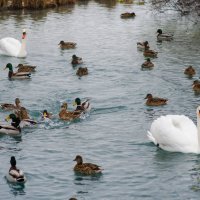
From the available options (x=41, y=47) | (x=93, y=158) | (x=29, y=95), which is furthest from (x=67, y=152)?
(x=41, y=47)

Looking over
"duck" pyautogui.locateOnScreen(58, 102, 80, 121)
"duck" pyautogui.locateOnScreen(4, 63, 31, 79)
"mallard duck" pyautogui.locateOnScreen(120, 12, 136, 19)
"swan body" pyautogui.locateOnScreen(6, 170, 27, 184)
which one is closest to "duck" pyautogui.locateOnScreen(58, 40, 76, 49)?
"duck" pyautogui.locateOnScreen(4, 63, 31, 79)

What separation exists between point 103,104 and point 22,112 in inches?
137

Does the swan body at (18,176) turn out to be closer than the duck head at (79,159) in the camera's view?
Yes

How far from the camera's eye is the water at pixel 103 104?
19.0 m

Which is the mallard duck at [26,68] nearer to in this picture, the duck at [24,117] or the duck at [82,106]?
the duck at [82,106]

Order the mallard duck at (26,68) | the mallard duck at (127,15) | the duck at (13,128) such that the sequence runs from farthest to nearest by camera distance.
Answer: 1. the mallard duck at (127,15)
2. the mallard duck at (26,68)
3. the duck at (13,128)

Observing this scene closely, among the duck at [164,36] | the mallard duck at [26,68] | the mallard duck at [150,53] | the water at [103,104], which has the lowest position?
the water at [103,104]

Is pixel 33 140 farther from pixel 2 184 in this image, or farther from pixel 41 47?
pixel 41 47

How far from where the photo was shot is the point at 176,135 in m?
21.8

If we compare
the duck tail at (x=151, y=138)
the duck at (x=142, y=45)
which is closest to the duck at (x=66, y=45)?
the duck at (x=142, y=45)

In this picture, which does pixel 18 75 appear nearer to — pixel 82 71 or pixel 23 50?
pixel 82 71

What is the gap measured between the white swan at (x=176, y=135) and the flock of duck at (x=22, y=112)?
10.3 feet

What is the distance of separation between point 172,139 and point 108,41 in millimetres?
17998

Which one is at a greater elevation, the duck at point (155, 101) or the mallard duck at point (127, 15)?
the mallard duck at point (127, 15)
